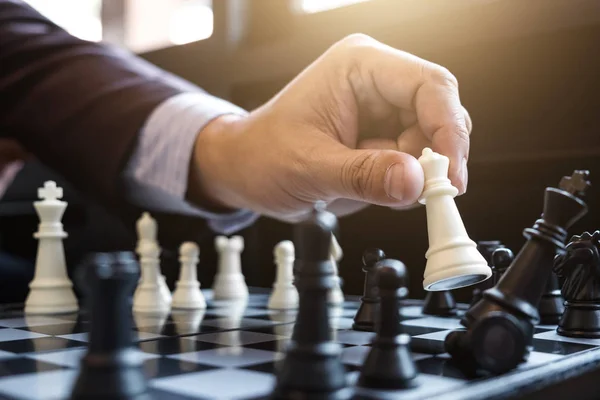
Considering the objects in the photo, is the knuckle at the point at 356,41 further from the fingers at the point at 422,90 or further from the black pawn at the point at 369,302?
the black pawn at the point at 369,302

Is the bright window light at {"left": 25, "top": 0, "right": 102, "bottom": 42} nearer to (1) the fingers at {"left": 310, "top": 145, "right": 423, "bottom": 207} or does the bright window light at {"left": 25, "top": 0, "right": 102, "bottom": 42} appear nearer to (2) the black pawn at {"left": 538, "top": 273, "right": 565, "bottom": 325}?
(1) the fingers at {"left": 310, "top": 145, "right": 423, "bottom": 207}

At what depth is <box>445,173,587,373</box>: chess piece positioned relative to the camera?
0.79 meters

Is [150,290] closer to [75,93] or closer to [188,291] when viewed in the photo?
[188,291]

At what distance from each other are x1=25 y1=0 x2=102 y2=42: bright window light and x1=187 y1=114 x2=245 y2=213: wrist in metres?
1.84

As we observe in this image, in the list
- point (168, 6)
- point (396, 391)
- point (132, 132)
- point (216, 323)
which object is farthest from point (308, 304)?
point (168, 6)

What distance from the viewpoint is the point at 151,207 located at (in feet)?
7.77

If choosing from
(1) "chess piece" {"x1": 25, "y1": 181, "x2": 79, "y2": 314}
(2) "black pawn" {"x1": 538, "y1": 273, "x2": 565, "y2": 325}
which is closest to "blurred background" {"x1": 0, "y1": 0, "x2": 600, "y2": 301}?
(2) "black pawn" {"x1": 538, "y1": 273, "x2": 565, "y2": 325}

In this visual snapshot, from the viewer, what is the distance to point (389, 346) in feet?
2.52

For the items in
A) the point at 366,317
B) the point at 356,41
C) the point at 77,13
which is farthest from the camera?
the point at 77,13

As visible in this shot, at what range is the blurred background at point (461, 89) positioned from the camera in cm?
157

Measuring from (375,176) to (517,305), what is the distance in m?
0.37

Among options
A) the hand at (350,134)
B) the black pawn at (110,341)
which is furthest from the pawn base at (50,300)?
the black pawn at (110,341)

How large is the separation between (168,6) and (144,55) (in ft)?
1.40

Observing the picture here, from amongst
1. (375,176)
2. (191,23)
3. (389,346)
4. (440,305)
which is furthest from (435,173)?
(191,23)
